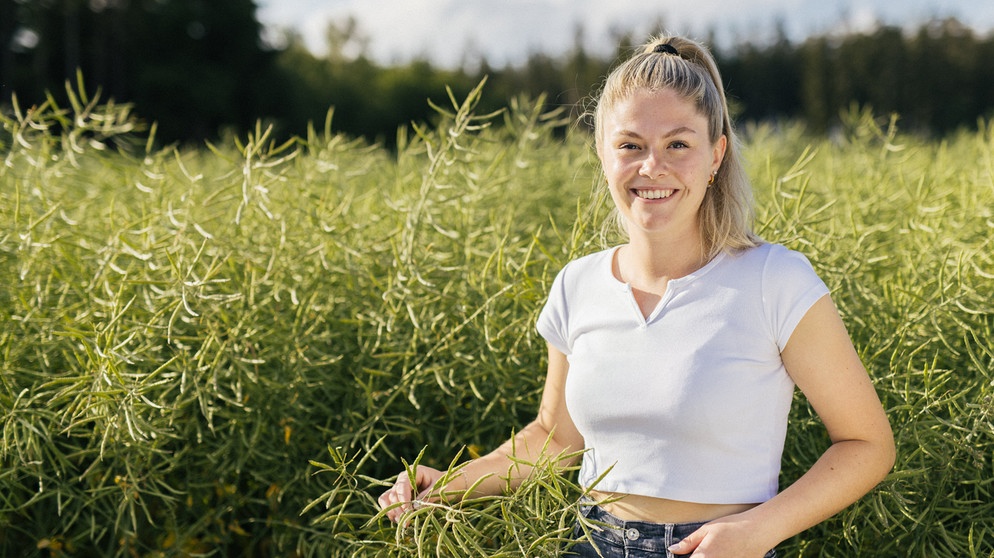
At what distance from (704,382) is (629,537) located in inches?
10.1

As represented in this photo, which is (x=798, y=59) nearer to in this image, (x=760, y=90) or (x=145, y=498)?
(x=760, y=90)

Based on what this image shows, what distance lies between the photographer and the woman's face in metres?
1.34

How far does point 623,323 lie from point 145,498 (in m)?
1.16

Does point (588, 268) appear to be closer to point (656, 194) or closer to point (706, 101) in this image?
point (656, 194)

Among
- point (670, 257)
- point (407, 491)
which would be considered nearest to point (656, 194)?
point (670, 257)

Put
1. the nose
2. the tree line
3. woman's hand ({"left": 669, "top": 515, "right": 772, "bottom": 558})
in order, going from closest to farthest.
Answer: woman's hand ({"left": 669, "top": 515, "right": 772, "bottom": 558}), the nose, the tree line

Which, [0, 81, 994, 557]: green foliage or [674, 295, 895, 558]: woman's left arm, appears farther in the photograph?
[0, 81, 994, 557]: green foliage

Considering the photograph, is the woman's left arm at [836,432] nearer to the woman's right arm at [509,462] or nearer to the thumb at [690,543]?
the thumb at [690,543]

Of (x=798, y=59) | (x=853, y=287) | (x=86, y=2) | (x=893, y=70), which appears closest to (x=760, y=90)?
(x=798, y=59)

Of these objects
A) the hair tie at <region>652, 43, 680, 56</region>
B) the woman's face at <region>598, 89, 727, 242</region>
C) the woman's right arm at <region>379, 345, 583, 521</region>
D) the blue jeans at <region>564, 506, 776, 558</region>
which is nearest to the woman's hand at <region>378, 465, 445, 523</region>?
the woman's right arm at <region>379, 345, 583, 521</region>

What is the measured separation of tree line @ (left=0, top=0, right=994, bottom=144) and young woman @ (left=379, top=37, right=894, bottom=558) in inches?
290

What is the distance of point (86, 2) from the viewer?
24.0 metres

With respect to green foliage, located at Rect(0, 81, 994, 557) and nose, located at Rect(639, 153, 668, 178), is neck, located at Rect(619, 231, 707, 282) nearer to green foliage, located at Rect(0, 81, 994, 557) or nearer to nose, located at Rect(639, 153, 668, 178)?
nose, located at Rect(639, 153, 668, 178)

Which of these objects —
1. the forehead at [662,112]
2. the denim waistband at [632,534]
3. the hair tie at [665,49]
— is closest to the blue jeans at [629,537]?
the denim waistband at [632,534]
